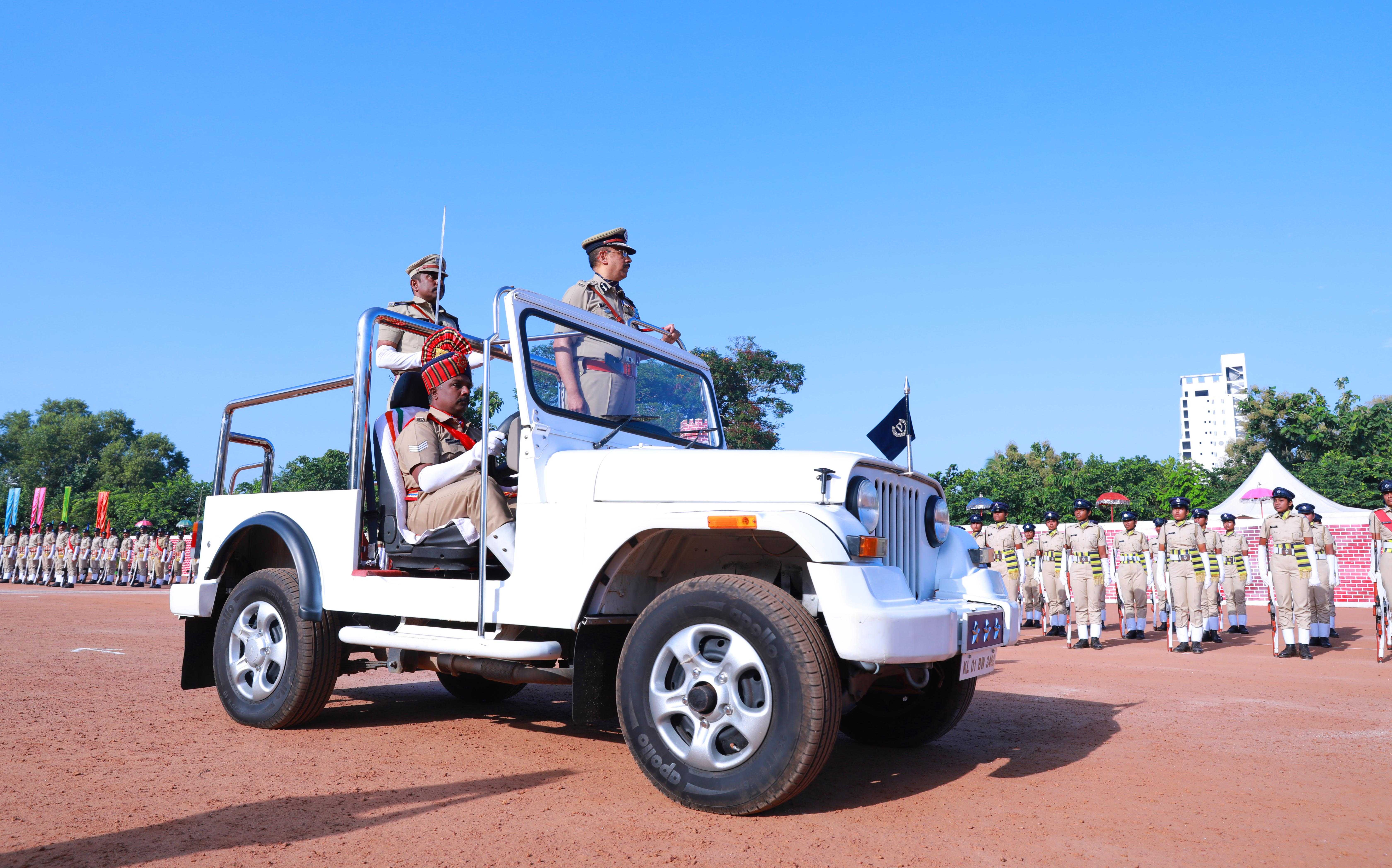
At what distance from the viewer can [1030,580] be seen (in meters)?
16.7

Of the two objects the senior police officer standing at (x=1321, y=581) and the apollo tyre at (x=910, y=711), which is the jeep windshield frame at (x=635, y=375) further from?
the senior police officer standing at (x=1321, y=581)

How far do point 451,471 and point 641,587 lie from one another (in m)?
1.25

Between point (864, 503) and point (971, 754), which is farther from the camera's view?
point (971, 754)

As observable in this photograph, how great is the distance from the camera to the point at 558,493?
4.28 m

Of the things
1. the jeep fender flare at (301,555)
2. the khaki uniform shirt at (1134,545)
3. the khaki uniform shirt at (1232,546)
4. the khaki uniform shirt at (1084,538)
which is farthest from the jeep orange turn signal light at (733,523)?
the khaki uniform shirt at (1232,546)

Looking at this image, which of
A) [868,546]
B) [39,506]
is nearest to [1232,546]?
[868,546]

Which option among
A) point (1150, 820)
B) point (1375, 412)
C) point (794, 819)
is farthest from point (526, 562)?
point (1375, 412)

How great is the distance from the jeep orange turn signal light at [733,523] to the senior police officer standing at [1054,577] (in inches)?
512

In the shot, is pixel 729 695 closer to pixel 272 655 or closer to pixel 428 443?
pixel 428 443

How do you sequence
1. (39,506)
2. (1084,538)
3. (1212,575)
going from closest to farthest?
1. (1212,575)
2. (1084,538)
3. (39,506)

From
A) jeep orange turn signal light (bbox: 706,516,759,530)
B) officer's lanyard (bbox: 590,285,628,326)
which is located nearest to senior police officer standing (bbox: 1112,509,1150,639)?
officer's lanyard (bbox: 590,285,628,326)

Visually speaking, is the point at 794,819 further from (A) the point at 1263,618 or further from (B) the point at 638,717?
(A) the point at 1263,618

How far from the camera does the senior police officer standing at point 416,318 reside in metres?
5.35

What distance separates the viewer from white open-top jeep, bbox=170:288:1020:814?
356 cm
